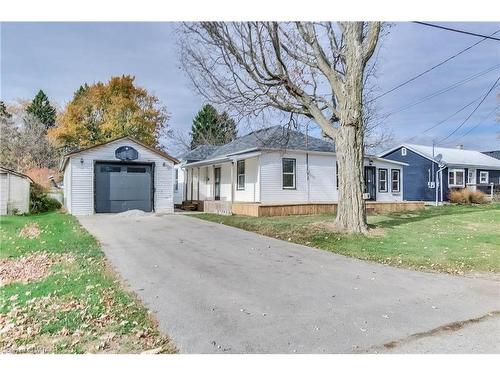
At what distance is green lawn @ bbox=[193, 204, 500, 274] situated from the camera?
234 inches

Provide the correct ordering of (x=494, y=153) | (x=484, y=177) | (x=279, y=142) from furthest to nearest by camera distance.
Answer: (x=494, y=153), (x=484, y=177), (x=279, y=142)

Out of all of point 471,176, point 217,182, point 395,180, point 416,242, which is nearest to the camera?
point 416,242

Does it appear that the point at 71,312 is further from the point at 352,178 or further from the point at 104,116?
the point at 104,116

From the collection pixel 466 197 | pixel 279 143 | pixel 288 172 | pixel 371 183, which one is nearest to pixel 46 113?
pixel 279 143

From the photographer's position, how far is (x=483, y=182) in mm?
25219

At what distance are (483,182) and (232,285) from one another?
26.6 meters

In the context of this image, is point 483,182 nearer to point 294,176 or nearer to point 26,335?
point 294,176

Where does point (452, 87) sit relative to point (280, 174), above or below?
above

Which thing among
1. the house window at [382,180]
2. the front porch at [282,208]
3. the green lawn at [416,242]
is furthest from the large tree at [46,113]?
the house window at [382,180]

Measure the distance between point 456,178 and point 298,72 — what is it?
18.0 m

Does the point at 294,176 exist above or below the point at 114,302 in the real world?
above

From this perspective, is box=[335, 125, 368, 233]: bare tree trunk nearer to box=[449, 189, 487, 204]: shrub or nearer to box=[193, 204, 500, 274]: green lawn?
box=[193, 204, 500, 274]: green lawn

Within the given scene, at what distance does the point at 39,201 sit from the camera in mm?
14883
